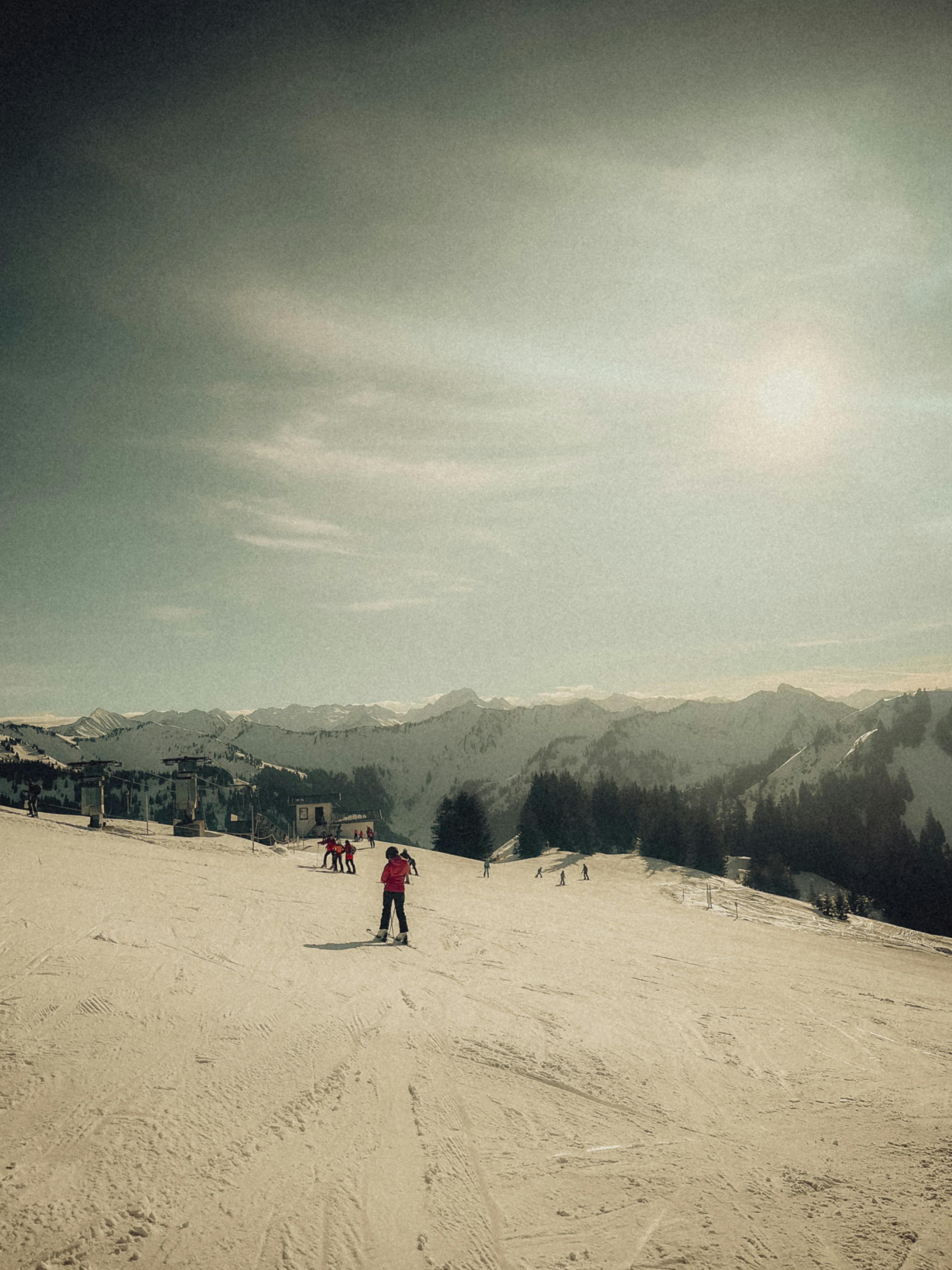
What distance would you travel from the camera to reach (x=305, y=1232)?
11.7 feet

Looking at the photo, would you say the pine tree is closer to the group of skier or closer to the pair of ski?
the group of skier

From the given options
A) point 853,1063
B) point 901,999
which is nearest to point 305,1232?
point 853,1063

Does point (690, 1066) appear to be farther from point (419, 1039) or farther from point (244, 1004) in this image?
point (244, 1004)

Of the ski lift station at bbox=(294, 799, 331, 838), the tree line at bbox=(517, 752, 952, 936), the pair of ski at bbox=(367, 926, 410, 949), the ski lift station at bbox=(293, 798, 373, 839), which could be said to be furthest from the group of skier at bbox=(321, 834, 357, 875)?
the ski lift station at bbox=(294, 799, 331, 838)

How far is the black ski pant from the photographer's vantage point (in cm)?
1136

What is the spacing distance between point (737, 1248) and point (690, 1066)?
2731 mm

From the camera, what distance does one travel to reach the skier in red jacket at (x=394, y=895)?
11.5 metres

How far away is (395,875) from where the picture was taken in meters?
11.7

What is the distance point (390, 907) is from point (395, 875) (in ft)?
1.98

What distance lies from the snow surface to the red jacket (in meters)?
1.18

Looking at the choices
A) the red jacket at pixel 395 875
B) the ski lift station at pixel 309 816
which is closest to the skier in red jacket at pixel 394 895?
the red jacket at pixel 395 875

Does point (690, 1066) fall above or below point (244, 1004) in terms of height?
below

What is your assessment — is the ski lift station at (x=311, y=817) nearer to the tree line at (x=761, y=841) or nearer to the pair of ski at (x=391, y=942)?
the tree line at (x=761, y=841)

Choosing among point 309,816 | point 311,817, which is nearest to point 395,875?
point 309,816
